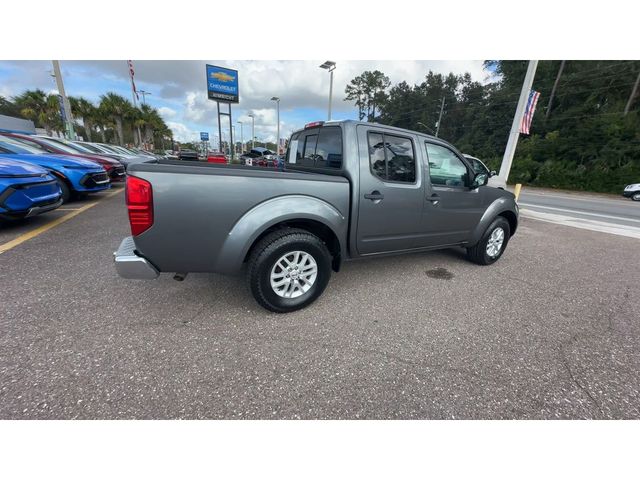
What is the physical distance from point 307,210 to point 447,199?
1903 millimetres

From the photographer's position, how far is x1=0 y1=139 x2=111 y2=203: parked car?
5.71 meters

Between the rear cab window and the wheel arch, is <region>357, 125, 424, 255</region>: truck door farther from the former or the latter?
the wheel arch

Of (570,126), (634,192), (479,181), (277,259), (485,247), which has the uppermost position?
(570,126)

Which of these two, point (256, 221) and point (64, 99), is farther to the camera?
point (64, 99)

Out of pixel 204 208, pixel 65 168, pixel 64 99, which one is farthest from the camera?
pixel 64 99

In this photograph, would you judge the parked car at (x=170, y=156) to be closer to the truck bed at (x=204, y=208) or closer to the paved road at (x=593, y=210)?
the truck bed at (x=204, y=208)

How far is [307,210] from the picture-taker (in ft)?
8.25

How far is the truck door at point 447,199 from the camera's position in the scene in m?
3.24

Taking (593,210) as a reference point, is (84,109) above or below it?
above

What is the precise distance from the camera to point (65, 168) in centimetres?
605

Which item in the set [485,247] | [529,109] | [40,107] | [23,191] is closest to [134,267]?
[23,191]

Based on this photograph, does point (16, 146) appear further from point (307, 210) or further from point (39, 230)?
point (307, 210)

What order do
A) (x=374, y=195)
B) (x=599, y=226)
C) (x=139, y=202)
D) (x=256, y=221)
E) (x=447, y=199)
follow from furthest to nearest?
(x=599, y=226)
(x=447, y=199)
(x=374, y=195)
(x=256, y=221)
(x=139, y=202)

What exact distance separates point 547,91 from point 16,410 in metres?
43.6
